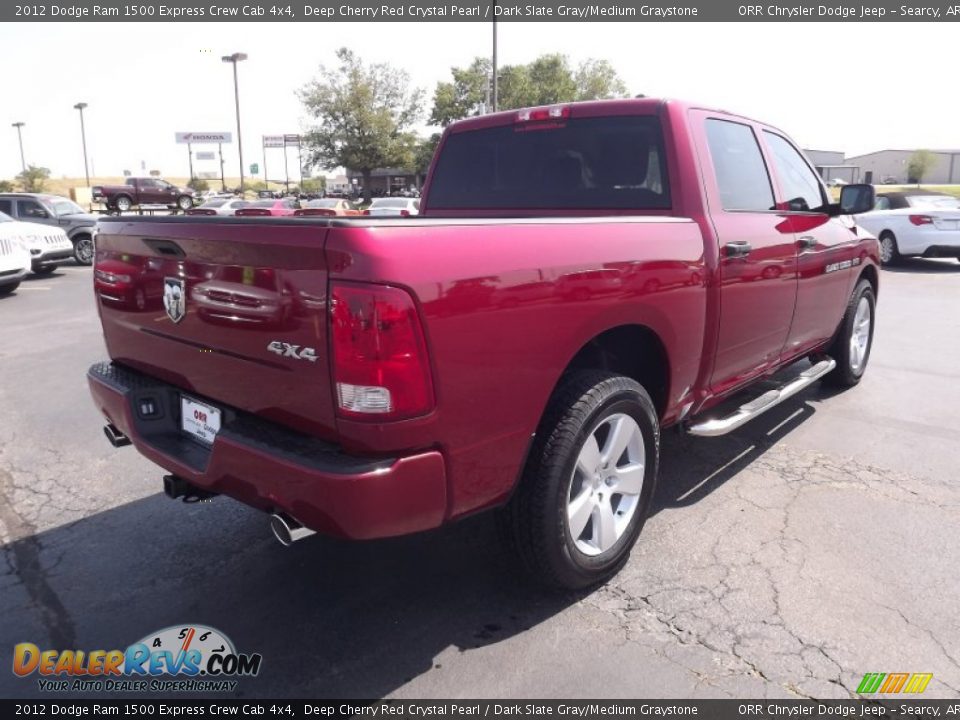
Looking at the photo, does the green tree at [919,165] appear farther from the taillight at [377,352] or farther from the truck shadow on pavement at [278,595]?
the taillight at [377,352]

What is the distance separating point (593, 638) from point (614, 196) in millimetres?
2152

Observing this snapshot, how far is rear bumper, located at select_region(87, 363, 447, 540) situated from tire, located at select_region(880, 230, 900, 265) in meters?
15.3

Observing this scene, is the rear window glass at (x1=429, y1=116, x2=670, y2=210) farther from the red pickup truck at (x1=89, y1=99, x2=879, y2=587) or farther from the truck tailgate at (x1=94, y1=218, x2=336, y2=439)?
the truck tailgate at (x1=94, y1=218, x2=336, y2=439)

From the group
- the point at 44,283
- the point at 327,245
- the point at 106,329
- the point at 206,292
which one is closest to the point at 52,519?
the point at 106,329

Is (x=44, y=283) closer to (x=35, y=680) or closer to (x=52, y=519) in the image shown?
(x=52, y=519)

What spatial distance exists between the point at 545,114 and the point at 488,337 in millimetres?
2134

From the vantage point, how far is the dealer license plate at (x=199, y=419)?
2627mm

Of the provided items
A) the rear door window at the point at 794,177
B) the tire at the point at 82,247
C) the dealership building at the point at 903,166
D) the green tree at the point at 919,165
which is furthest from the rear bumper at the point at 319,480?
the green tree at the point at 919,165

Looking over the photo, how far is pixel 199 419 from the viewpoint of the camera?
8.91ft

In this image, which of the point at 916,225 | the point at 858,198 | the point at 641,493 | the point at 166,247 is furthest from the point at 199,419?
the point at 916,225

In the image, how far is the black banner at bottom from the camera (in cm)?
231

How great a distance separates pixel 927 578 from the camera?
3.08m

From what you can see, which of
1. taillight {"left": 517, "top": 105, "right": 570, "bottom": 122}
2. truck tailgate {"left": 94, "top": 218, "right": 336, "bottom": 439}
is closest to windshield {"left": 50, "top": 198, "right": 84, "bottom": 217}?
truck tailgate {"left": 94, "top": 218, "right": 336, "bottom": 439}

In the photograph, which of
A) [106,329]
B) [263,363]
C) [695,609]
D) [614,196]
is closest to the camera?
[263,363]
